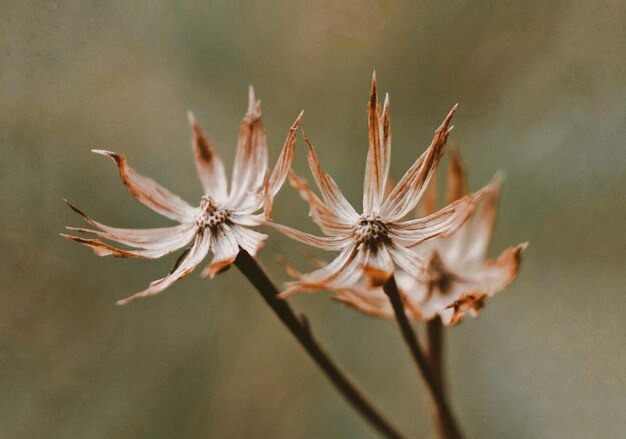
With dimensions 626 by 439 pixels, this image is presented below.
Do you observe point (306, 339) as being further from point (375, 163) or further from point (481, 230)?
point (481, 230)

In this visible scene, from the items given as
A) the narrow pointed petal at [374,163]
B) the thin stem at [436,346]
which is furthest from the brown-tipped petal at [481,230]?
the narrow pointed petal at [374,163]

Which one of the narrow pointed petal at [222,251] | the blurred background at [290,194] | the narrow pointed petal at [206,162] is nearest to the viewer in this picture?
the narrow pointed petal at [222,251]

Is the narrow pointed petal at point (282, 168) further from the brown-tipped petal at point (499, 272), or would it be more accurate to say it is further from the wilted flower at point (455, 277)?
the brown-tipped petal at point (499, 272)

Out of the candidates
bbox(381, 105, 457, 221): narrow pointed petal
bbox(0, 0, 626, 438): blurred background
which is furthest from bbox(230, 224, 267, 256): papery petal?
bbox(0, 0, 626, 438): blurred background

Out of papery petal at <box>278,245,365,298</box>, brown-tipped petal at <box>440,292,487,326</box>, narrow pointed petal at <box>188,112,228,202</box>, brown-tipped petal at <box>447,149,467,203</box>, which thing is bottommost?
brown-tipped petal at <box>440,292,487,326</box>

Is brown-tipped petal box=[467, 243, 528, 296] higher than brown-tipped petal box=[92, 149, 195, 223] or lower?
lower

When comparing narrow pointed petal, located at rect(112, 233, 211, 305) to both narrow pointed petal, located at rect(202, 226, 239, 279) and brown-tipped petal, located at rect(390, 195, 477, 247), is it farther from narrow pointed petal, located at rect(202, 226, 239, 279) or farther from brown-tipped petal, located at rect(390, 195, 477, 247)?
brown-tipped petal, located at rect(390, 195, 477, 247)
